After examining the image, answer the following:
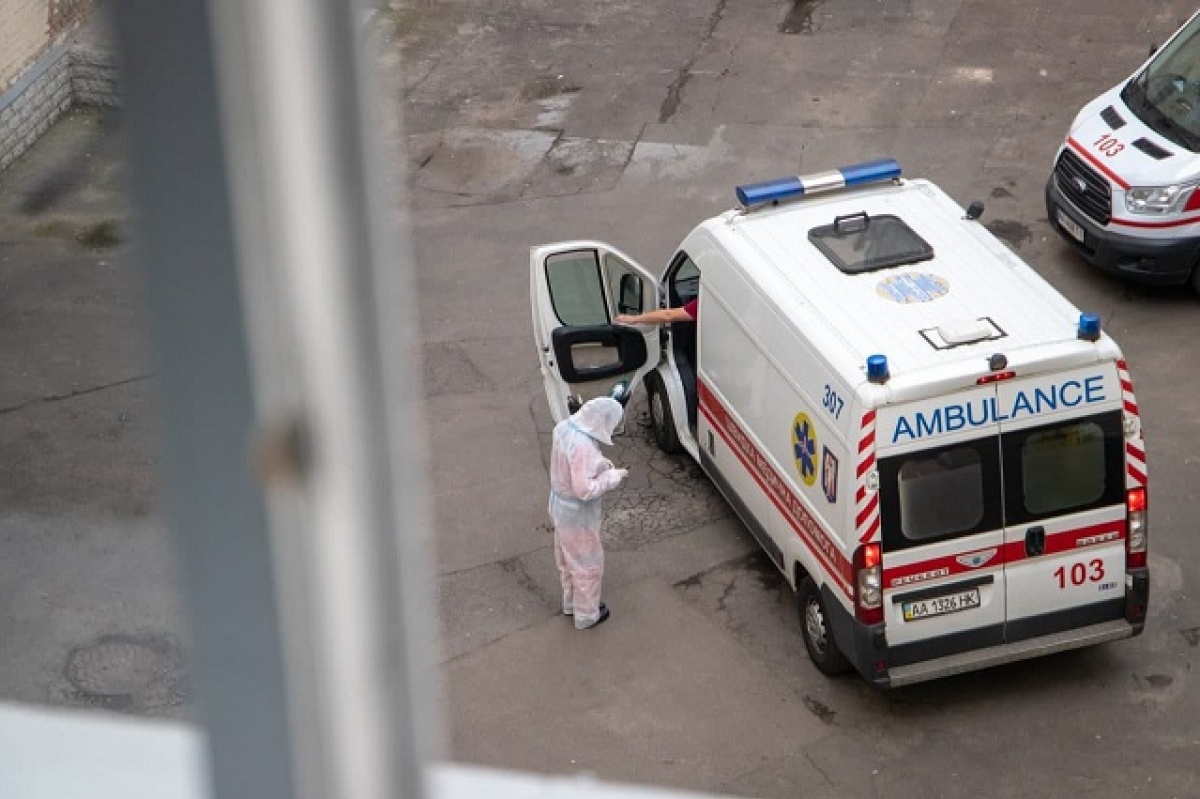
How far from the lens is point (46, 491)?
111 cm

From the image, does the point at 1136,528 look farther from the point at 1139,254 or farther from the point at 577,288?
the point at 1139,254

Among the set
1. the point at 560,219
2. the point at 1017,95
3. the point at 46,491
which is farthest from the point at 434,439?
the point at 46,491

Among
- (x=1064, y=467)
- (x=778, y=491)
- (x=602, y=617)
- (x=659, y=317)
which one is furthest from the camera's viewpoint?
(x=659, y=317)

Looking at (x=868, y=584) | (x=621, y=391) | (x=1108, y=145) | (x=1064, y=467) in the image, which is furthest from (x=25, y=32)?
(x=1108, y=145)

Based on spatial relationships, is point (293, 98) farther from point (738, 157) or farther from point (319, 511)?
point (738, 157)

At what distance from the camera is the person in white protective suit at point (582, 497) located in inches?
354

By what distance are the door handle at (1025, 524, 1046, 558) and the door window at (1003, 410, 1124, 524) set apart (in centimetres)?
6

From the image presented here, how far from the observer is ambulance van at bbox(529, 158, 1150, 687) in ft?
26.9

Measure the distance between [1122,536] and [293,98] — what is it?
8357mm

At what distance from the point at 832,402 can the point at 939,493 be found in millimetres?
626

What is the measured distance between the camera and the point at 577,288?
10.8 meters

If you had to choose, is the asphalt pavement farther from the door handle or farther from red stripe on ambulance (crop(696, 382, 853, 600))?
the door handle

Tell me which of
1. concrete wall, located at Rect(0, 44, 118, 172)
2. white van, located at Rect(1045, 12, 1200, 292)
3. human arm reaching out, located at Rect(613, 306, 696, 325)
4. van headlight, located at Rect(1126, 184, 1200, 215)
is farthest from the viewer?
white van, located at Rect(1045, 12, 1200, 292)

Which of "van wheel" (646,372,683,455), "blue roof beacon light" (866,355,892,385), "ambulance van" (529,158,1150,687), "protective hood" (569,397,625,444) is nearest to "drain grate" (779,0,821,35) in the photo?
"van wheel" (646,372,683,455)
